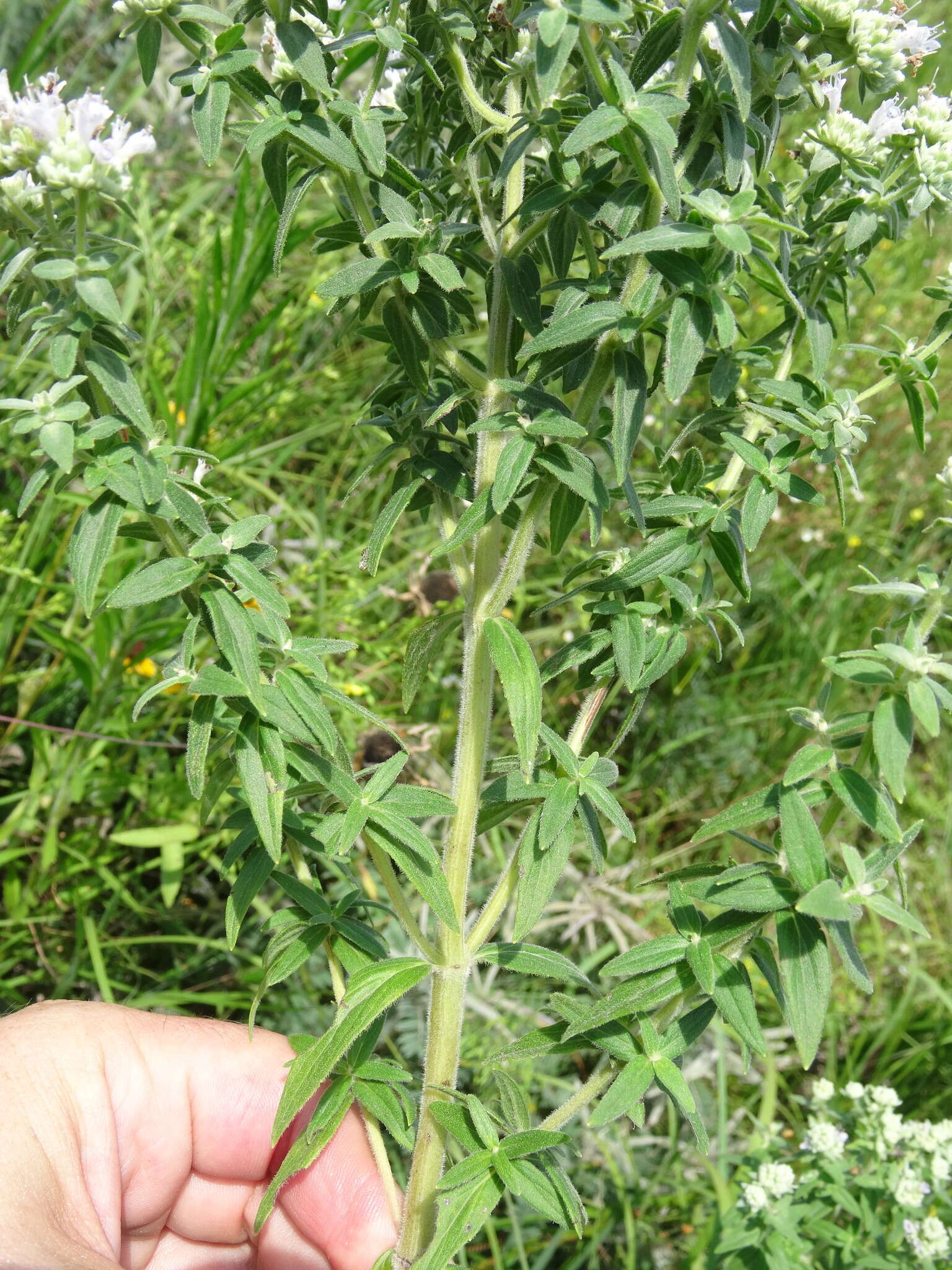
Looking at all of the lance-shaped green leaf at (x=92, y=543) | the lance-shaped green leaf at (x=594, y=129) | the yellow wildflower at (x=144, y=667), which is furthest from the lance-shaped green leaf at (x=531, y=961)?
the yellow wildflower at (x=144, y=667)

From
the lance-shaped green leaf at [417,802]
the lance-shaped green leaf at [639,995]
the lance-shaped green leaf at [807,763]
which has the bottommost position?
the lance-shaped green leaf at [639,995]

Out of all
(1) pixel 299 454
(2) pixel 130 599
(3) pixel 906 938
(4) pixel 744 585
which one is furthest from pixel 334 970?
(3) pixel 906 938

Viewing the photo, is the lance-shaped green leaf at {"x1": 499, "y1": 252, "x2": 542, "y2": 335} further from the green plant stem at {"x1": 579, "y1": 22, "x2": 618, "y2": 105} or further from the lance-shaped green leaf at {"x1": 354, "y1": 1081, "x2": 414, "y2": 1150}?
the lance-shaped green leaf at {"x1": 354, "y1": 1081, "x2": 414, "y2": 1150}

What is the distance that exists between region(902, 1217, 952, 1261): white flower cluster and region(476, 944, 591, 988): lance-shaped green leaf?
Answer: 3.09 ft

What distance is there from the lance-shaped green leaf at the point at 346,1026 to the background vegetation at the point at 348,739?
2.82 feet

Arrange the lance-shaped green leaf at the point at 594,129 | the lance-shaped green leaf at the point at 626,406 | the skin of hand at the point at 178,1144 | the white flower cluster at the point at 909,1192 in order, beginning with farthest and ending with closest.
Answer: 1. the white flower cluster at the point at 909,1192
2. the skin of hand at the point at 178,1144
3. the lance-shaped green leaf at the point at 626,406
4. the lance-shaped green leaf at the point at 594,129

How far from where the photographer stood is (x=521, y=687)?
42.7 inches

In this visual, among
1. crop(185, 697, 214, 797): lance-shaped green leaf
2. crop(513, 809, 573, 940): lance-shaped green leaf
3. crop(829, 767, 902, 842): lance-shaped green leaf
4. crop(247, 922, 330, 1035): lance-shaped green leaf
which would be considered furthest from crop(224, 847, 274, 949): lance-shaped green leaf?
crop(829, 767, 902, 842): lance-shaped green leaf

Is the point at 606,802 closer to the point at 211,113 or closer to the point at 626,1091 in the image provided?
the point at 626,1091

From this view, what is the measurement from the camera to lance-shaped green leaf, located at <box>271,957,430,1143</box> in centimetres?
110

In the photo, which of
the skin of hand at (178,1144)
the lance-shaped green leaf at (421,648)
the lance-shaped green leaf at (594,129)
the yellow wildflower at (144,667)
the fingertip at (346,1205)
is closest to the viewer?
the lance-shaped green leaf at (594,129)

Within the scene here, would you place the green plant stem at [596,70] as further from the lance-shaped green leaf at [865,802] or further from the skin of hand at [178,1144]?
the skin of hand at [178,1144]

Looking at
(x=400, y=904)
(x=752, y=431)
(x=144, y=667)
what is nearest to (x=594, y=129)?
(x=752, y=431)

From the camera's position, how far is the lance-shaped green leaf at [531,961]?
125 cm
